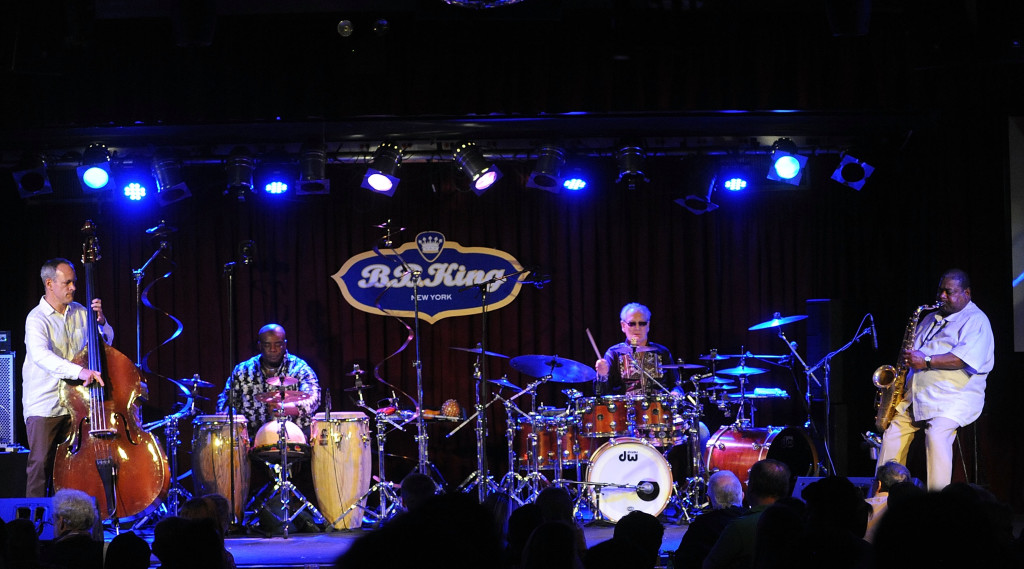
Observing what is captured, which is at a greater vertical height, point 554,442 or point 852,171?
point 852,171

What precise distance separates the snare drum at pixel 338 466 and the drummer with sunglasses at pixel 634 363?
2.18m

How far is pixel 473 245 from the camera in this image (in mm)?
10672

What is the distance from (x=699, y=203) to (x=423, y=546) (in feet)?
29.4

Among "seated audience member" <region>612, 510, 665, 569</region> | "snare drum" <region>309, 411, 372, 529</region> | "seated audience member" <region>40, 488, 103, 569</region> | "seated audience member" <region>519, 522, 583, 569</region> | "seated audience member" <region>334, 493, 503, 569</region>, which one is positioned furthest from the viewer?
"snare drum" <region>309, 411, 372, 529</region>

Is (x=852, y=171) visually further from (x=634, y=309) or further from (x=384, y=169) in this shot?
(x=384, y=169)

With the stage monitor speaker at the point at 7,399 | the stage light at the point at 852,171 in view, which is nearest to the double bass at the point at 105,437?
the stage monitor speaker at the point at 7,399

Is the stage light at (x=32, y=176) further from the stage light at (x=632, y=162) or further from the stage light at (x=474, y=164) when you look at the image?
the stage light at (x=632, y=162)

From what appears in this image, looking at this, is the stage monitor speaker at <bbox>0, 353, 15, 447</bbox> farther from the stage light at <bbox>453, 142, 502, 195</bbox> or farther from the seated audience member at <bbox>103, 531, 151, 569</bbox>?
the seated audience member at <bbox>103, 531, 151, 569</bbox>

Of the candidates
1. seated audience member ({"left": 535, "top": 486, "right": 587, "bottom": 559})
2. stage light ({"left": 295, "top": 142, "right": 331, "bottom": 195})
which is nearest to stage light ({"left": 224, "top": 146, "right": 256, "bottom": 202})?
stage light ({"left": 295, "top": 142, "right": 331, "bottom": 195})

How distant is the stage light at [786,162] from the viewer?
946 centimetres

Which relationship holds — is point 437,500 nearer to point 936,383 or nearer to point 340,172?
point 936,383

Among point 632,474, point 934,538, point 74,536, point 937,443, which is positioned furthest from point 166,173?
point 934,538

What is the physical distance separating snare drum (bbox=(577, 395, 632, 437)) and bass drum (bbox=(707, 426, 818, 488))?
950 mm

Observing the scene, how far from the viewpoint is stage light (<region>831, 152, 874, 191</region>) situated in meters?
9.64
